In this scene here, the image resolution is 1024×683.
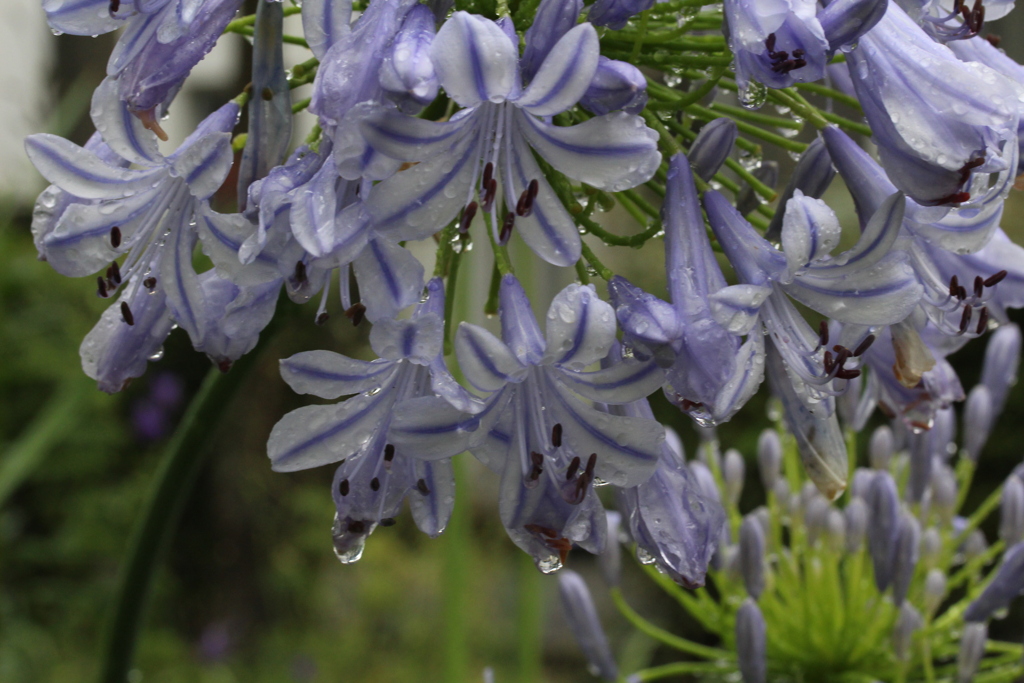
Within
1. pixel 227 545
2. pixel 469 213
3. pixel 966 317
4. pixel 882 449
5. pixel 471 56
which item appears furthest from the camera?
pixel 227 545

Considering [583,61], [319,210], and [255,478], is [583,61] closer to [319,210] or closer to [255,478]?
[319,210]

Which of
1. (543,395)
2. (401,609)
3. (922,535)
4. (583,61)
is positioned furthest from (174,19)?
(401,609)

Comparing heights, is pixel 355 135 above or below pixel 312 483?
above

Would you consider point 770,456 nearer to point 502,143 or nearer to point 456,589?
point 456,589

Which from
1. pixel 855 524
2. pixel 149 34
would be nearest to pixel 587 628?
pixel 855 524

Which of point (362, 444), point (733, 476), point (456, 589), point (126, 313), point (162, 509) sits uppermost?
point (126, 313)

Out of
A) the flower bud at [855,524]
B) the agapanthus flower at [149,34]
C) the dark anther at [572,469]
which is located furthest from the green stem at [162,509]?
the flower bud at [855,524]

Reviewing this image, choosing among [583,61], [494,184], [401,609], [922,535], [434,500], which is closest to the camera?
[583,61]
